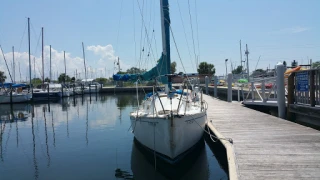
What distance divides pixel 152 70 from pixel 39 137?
313 inches

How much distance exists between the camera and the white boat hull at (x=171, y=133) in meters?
8.56

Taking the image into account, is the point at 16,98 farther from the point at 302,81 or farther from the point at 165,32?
the point at 302,81

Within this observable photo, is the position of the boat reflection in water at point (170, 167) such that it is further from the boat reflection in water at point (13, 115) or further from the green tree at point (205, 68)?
the green tree at point (205, 68)

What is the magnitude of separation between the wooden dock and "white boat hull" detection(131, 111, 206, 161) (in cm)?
89

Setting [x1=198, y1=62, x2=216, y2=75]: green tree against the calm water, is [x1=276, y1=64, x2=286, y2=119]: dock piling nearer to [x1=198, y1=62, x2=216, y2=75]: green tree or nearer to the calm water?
the calm water

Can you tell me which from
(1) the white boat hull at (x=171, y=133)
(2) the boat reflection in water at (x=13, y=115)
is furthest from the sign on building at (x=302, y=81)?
(2) the boat reflection in water at (x=13, y=115)

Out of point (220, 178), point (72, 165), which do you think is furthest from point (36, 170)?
point (220, 178)

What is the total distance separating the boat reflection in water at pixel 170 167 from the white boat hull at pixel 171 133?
1.58 ft

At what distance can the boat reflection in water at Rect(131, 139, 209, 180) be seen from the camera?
28.9 ft

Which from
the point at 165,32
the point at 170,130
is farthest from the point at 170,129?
the point at 165,32

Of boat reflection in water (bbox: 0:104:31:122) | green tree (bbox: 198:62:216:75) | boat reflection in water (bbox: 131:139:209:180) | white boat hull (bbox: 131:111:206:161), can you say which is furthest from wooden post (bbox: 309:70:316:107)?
green tree (bbox: 198:62:216:75)

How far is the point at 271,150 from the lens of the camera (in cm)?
729

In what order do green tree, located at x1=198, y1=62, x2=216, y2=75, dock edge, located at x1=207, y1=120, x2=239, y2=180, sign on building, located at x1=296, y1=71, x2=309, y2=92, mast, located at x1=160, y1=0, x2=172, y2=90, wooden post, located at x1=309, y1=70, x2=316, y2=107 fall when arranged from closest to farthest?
1. dock edge, located at x1=207, y1=120, x2=239, y2=180
2. wooden post, located at x1=309, y1=70, x2=316, y2=107
3. sign on building, located at x1=296, y1=71, x2=309, y2=92
4. mast, located at x1=160, y1=0, x2=172, y2=90
5. green tree, located at x1=198, y1=62, x2=216, y2=75

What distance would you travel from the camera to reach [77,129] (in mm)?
18672
